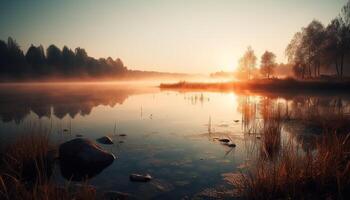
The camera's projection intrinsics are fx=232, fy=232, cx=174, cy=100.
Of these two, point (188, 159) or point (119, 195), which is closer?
point (119, 195)

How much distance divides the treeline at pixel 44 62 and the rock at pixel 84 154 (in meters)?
98.4

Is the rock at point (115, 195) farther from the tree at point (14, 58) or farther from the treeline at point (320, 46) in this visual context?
the tree at point (14, 58)

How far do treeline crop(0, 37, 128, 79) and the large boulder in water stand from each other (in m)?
98.5

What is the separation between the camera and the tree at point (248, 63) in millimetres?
82250

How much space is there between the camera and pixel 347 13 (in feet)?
162

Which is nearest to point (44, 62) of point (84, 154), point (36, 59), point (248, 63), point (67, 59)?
point (36, 59)

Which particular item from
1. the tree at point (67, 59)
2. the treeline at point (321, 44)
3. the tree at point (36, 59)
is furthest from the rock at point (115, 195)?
the tree at point (67, 59)

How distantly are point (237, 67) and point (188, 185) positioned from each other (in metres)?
85.3

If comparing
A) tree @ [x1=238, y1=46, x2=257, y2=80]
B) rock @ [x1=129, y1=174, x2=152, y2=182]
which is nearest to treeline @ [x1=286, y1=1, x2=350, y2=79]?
tree @ [x1=238, y1=46, x2=257, y2=80]

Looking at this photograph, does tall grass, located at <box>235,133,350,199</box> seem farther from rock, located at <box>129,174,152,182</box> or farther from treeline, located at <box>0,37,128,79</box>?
treeline, located at <box>0,37,128,79</box>

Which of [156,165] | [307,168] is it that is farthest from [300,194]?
[156,165]

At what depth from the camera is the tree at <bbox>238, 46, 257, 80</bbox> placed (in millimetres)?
82250

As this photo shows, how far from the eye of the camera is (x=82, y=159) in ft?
26.8

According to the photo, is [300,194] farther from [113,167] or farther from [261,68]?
[261,68]
